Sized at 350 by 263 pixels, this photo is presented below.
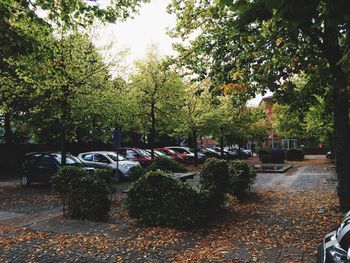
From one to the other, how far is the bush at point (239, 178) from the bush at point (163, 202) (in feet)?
9.63

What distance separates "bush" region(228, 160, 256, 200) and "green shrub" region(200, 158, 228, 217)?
0.54 meters

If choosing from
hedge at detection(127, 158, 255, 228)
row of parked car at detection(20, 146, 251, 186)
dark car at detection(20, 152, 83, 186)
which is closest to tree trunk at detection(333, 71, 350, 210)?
hedge at detection(127, 158, 255, 228)

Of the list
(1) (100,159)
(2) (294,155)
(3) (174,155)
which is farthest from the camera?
(2) (294,155)

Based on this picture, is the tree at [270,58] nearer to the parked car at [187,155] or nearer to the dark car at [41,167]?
the dark car at [41,167]

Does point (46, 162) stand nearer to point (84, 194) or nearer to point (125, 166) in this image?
point (125, 166)

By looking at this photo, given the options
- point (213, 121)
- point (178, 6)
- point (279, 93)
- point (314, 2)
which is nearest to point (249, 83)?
point (279, 93)

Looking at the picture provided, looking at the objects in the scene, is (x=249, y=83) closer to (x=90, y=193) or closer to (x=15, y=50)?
(x=90, y=193)

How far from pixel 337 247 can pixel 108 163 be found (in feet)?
53.4

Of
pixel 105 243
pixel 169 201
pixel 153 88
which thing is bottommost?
pixel 105 243

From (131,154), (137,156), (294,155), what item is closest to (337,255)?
(137,156)

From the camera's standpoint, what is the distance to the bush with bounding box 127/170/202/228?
7.97 metres

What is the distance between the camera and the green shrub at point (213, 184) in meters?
8.48

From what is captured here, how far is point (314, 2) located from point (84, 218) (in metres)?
7.64

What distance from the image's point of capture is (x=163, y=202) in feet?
26.8
